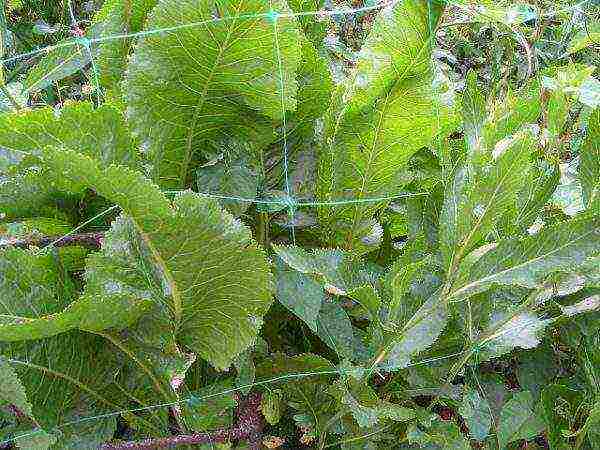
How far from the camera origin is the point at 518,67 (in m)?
2.27

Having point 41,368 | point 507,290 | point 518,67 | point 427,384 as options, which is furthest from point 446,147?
point 518,67

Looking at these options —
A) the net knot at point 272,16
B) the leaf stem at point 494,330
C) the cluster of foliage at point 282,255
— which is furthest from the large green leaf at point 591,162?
the net knot at point 272,16

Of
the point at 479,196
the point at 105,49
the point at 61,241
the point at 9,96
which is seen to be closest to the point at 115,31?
the point at 105,49

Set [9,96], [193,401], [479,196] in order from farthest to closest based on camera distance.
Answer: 1. [9,96]
2. [193,401]
3. [479,196]

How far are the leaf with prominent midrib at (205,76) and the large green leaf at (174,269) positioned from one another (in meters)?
0.18

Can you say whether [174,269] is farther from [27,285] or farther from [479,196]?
[479,196]

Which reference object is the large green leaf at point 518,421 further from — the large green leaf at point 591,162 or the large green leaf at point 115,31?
the large green leaf at point 115,31

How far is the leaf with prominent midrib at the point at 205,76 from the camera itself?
0.84 meters

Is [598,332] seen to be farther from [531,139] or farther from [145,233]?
[145,233]

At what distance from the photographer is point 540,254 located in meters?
0.82

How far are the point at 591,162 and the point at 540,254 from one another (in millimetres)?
173

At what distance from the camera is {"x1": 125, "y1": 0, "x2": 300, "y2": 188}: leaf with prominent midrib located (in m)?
0.84

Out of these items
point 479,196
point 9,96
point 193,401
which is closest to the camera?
point 479,196

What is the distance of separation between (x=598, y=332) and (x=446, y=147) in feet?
1.09
